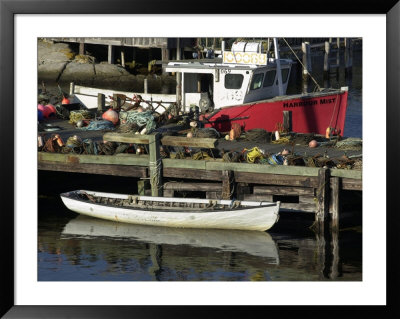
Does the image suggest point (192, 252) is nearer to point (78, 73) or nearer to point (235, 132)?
point (235, 132)

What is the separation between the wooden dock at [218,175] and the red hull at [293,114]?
353 cm

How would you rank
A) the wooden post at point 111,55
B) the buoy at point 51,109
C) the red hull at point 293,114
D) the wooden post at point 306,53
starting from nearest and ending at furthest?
1. the red hull at point 293,114
2. the buoy at point 51,109
3. the wooden post at point 306,53
4. the wooden post at point 111,55

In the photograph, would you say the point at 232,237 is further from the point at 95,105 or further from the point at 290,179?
the point at 95,105

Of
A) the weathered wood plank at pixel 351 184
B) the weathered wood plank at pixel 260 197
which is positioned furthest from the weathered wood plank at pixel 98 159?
the weathered wood plank at pixel 351 184

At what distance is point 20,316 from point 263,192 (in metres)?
13.0

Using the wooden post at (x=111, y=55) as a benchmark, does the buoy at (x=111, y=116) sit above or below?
below

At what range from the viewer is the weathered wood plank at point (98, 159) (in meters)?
25.6

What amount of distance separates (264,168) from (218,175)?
1.43 m

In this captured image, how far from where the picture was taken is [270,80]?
3203cm

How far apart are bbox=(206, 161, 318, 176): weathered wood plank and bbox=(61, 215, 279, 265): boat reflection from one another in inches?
68.5

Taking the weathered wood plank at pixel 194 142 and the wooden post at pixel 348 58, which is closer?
the weathered wood plank at pixel 194 142

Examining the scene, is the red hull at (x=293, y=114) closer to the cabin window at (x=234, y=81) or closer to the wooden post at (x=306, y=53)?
the cabin window at (x=234, y=81)

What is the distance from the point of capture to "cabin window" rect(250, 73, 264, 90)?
31.2 m

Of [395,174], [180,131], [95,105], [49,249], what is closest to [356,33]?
[395,174]
